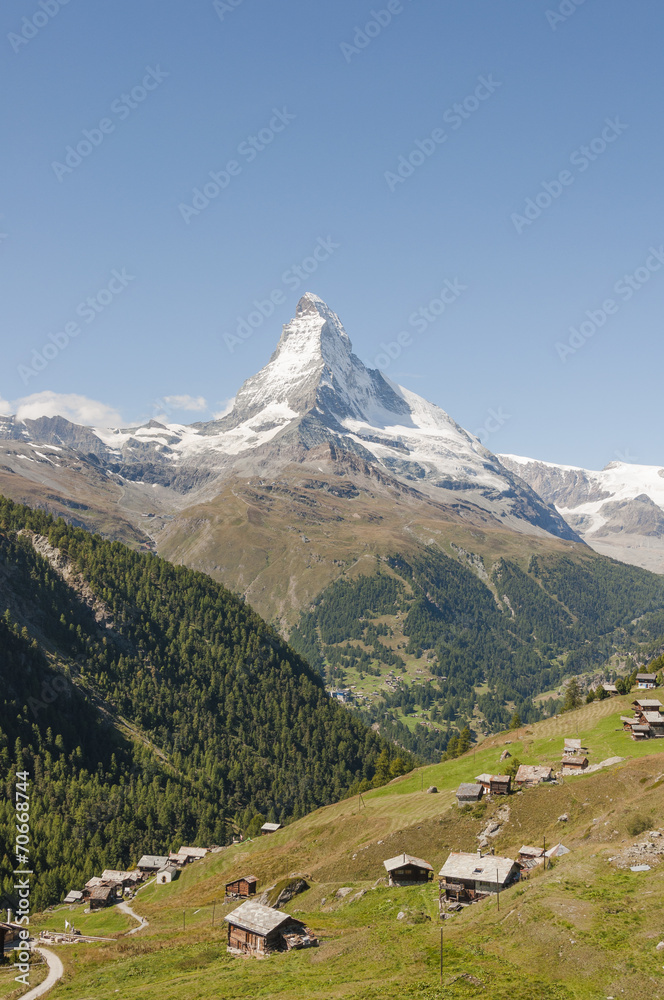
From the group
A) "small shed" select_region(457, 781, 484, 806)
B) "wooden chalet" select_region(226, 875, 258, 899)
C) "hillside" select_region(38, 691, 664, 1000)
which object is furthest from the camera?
"small shed" select_region(457, 781, 484, 806)

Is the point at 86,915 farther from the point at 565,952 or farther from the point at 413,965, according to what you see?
the point at 565,952

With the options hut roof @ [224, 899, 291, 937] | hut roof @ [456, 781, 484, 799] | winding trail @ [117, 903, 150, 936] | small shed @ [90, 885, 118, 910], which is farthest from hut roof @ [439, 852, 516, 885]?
small shed @ [90, 885, 118, 910]

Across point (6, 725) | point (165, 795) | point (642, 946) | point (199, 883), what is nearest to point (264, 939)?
point (642, 946)

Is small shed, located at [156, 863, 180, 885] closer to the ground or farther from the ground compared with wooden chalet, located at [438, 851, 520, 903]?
closer to the ground

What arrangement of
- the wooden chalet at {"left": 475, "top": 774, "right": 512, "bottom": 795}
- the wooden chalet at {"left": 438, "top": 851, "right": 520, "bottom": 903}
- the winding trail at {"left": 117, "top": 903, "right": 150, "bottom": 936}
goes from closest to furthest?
the wooden chalet at {"left": 438, "top": 851, "right": 520, "bottom": 903}
the winding trail at {"left": 117, "top": 903, "right": 150, "bottom": 936}
the wooden chalet at {"left": 475, "top": 774, "right": 512, "bottom": 795}

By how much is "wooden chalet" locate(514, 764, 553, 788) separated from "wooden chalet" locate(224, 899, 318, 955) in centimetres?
4533

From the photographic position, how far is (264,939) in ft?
207

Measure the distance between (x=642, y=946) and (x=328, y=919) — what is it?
3769cm

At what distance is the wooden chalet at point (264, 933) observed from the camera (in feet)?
207

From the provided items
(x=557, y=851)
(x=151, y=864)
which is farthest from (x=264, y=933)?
(x=151, y=864)

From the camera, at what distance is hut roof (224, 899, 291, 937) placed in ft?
210

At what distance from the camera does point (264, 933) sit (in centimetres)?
6306

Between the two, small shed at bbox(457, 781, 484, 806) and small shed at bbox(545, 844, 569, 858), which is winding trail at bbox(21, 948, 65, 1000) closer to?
small shed at bbox(545, 844, 569, 858)

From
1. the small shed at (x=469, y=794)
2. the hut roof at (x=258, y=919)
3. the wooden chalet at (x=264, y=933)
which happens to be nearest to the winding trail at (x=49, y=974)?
the wooden chalet at (x=264, y=933)
